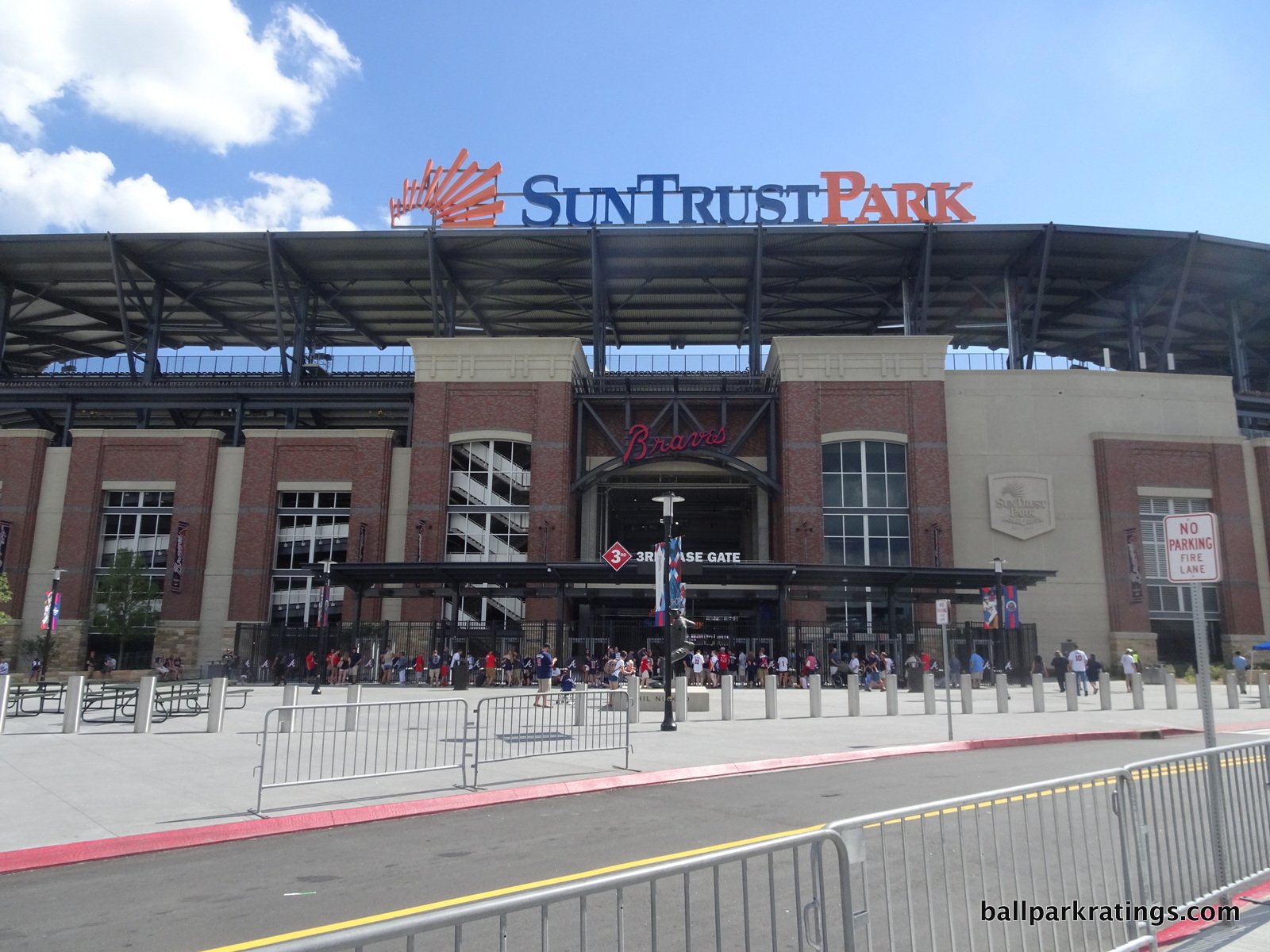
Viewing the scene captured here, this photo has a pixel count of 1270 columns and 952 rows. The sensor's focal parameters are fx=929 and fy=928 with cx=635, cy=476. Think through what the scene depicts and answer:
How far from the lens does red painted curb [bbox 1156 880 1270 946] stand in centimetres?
574

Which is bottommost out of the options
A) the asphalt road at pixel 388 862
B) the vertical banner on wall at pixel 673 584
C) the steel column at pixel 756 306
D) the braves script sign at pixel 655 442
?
the asphalt road at pixel 388 862

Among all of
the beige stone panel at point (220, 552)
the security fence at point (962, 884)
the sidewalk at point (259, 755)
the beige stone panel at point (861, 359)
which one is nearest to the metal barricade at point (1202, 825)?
the security fence at point (962, 884)

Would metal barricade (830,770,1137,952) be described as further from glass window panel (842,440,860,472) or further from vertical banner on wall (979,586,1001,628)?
glass window panel (842,440,860,472)

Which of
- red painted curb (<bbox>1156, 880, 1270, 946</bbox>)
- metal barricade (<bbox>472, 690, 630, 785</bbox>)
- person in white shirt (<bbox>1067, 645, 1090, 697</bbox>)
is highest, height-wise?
person in white shirt (<bbox>1067, 645, 1090, 697</bbox>)

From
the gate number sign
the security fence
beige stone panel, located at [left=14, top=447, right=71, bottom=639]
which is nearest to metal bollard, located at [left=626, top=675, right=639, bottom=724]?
the security fence

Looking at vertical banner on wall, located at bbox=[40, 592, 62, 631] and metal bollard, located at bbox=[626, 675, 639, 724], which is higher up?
vertical banner on wall, located at bbox=[40, 592, 62, 631]

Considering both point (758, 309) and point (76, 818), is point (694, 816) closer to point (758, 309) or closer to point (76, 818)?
point (76, 818)

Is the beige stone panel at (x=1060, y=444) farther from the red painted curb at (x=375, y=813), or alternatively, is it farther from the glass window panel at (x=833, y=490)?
the red painted curb at (x=375, y=813)

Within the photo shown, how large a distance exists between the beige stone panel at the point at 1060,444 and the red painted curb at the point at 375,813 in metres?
29.3

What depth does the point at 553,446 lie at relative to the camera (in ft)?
144

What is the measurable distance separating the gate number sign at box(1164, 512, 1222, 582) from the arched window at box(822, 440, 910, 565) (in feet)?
116

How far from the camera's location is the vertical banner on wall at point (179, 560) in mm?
43469

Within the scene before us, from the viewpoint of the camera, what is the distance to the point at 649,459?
43875 millimetres

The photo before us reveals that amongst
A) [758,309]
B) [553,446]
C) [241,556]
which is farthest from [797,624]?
[241,556]
